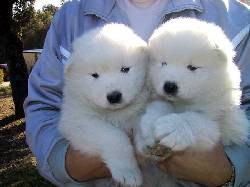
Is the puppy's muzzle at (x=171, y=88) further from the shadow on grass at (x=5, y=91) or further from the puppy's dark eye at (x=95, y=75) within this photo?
the shadow on grass at (x=5, y=91)

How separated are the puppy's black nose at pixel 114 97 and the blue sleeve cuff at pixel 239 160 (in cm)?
63

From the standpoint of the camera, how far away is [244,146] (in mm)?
2557

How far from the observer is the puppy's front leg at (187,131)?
83.6 inches

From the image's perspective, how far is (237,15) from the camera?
2.83m

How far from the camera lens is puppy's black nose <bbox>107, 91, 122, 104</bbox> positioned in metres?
2.32

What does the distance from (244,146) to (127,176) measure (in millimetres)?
668

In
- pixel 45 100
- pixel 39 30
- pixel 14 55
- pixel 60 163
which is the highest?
pixel 45 100

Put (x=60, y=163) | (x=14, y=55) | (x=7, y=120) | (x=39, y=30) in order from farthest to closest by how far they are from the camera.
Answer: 1. (x=39, y=30)
2. (x=7, y=120)
3. (x=14, y=55)
4. (x=60, y=163)

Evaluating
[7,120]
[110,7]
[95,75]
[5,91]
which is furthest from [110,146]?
[5,91]

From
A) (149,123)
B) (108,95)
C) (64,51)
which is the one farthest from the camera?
(64,51)

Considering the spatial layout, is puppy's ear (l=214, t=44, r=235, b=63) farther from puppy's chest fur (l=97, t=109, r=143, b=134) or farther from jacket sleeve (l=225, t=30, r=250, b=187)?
puppy's chest fur (l=97, t=109, r=143, b=134)

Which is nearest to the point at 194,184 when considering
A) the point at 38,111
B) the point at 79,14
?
the point at 38,111

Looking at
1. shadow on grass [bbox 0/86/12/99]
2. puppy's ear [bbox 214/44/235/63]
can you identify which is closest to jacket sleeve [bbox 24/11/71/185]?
puppy's ear [bbox 214/44/235/63]

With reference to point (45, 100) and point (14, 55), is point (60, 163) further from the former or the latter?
point (14, 55)
